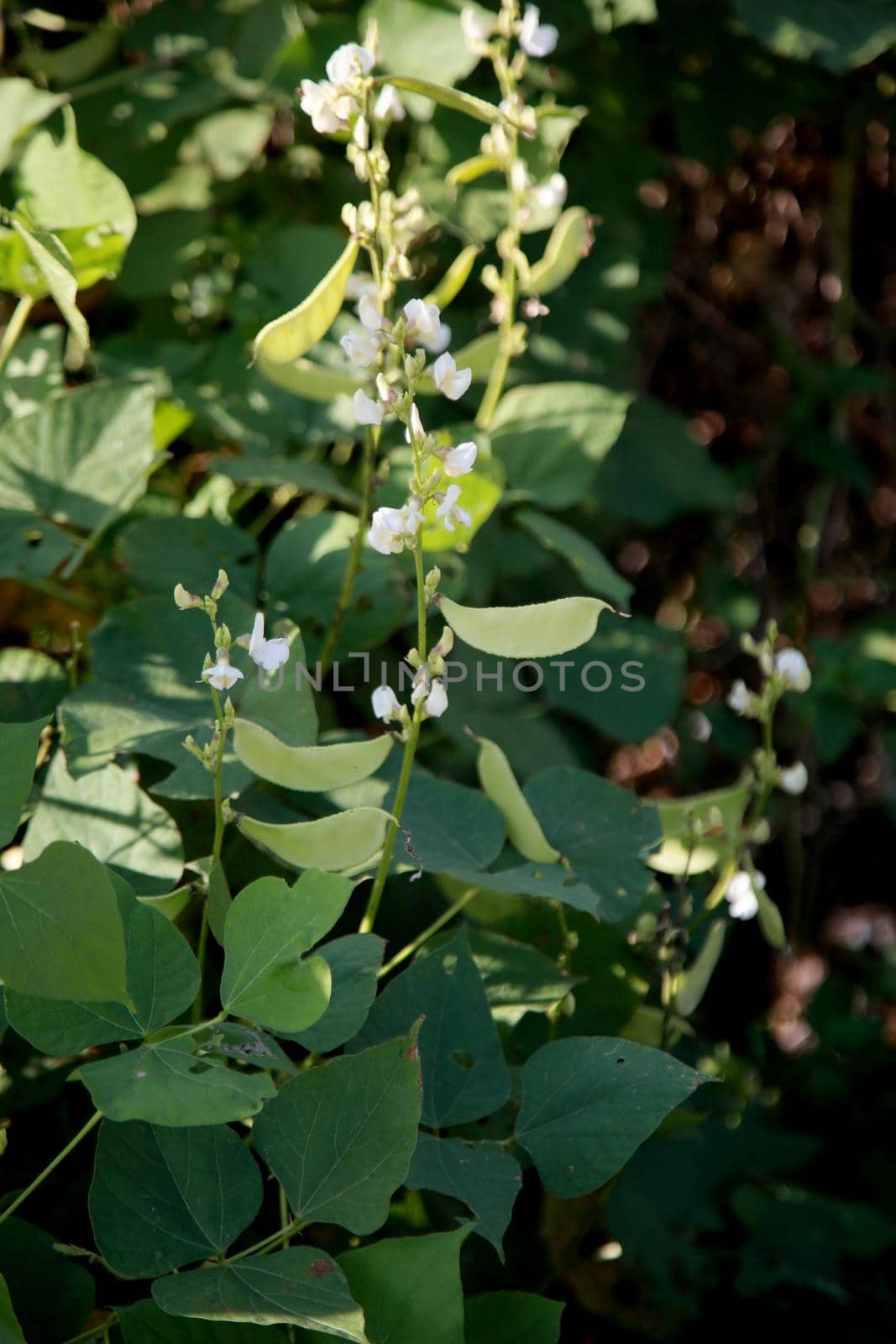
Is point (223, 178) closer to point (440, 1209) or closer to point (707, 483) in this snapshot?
point (707, 483)

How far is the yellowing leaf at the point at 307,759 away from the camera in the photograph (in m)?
0.73

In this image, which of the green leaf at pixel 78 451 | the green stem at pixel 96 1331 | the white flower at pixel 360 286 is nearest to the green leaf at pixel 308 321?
the white flower at pixel 360 286

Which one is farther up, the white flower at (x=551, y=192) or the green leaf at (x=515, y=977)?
the white flower at (x=551, y=192)

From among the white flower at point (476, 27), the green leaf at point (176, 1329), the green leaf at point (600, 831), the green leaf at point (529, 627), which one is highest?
the white flower at point (476, 27)

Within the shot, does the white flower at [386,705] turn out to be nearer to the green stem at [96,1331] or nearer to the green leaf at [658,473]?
the green stem at [96,1331]

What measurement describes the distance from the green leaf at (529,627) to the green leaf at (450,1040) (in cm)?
22

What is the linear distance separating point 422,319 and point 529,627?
0.71ft

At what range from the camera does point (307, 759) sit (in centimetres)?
74

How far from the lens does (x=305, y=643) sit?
100 cm

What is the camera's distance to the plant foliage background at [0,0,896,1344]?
64 cm

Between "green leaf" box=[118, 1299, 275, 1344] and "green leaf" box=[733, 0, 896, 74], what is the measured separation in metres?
1.32

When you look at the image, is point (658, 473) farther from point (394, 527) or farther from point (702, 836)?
point (394, 527)

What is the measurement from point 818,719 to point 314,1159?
44.5 inches

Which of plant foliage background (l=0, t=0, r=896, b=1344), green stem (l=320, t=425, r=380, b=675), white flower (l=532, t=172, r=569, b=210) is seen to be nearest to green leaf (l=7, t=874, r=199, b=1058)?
plant foliage background (l=0, t=0, r=896, b=1344)
